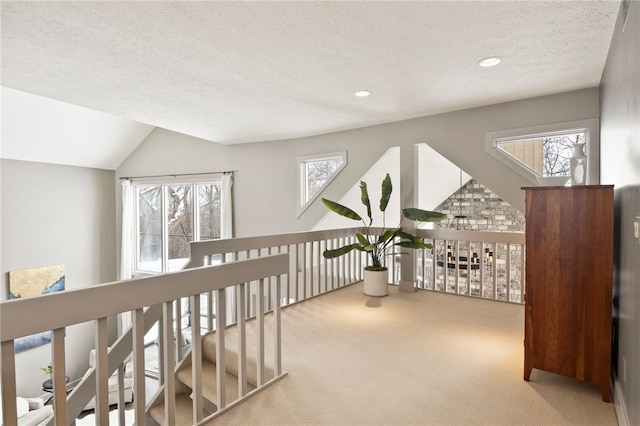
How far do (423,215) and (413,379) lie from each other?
203cm

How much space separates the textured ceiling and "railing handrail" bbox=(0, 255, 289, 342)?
4.89ft

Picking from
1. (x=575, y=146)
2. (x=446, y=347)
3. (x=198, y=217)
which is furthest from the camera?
(x=198, y=217)

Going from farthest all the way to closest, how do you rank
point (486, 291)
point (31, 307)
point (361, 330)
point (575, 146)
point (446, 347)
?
point (486, 291), point (361, 330), point (446, 347), point (575, 146), point (31, 307)

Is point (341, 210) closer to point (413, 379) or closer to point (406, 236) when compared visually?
point (406, 236)

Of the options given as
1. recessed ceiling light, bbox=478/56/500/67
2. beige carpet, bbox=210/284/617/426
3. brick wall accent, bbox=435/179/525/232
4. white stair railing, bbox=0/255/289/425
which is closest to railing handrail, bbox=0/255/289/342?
white stair railing, bbox=0/255/289/425

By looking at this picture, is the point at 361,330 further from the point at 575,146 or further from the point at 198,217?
the point at 198,217

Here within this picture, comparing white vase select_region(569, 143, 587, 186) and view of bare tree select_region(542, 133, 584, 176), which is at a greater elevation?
view of bare tree select_region(542, 133, 584, 176)

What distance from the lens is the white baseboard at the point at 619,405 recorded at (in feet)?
5.35

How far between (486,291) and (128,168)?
793cm

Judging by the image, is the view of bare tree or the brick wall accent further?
the brick wall accent

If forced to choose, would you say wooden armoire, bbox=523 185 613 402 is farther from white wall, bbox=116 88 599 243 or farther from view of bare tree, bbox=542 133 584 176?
view of bare tree, bbox=542 133 584 176

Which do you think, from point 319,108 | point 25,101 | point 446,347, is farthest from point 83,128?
point 446,347

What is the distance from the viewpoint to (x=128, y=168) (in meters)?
7.98

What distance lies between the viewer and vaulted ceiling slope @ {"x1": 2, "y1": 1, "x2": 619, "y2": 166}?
1.98m
